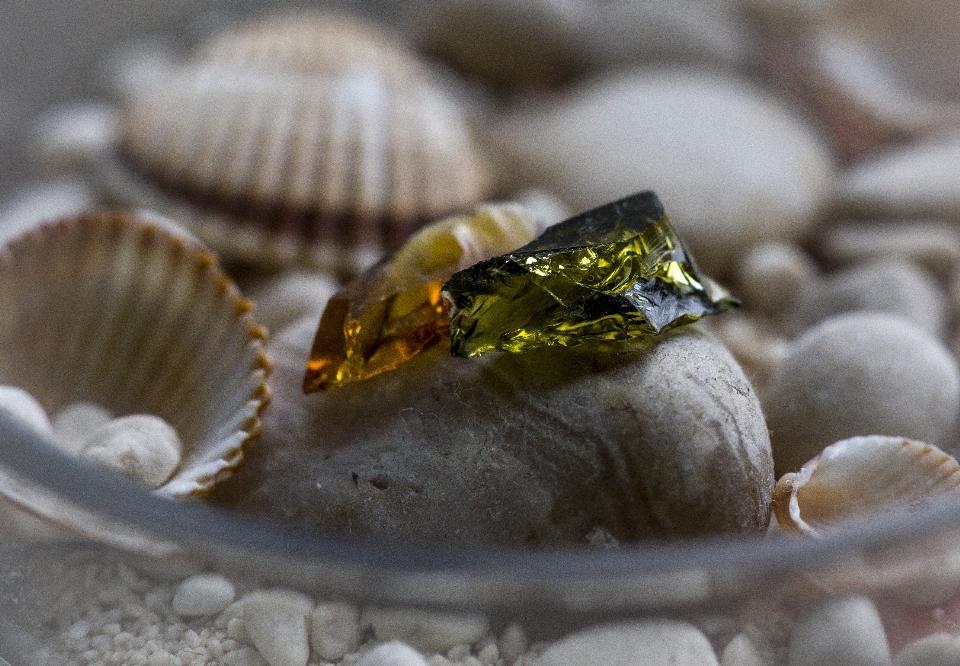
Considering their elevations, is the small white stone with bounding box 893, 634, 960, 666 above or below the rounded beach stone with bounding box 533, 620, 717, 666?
below

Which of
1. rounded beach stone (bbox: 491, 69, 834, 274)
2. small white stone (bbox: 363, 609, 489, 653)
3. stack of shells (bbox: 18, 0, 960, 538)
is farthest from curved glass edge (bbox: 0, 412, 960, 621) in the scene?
rounded beach stone (bbox: 491, 69, 834, 274)

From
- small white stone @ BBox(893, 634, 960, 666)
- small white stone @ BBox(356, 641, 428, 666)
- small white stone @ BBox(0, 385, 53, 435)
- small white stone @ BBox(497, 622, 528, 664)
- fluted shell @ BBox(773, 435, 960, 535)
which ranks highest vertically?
fluted shell @ BBox(773, 435, 960, 535)

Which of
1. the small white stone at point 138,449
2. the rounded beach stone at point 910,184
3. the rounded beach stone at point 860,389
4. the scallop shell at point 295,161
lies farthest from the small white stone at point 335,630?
the rounded beach stone at point 910,184

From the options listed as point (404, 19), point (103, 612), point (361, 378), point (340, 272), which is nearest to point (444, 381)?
point (361, 378)

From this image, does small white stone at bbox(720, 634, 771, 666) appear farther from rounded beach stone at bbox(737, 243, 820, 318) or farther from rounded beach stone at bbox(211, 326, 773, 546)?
rounded beach stone at bbox(737, 243, 820, 318)

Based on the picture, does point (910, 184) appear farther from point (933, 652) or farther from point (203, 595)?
point (203, 595)

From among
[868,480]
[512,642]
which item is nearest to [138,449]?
[512,642]
